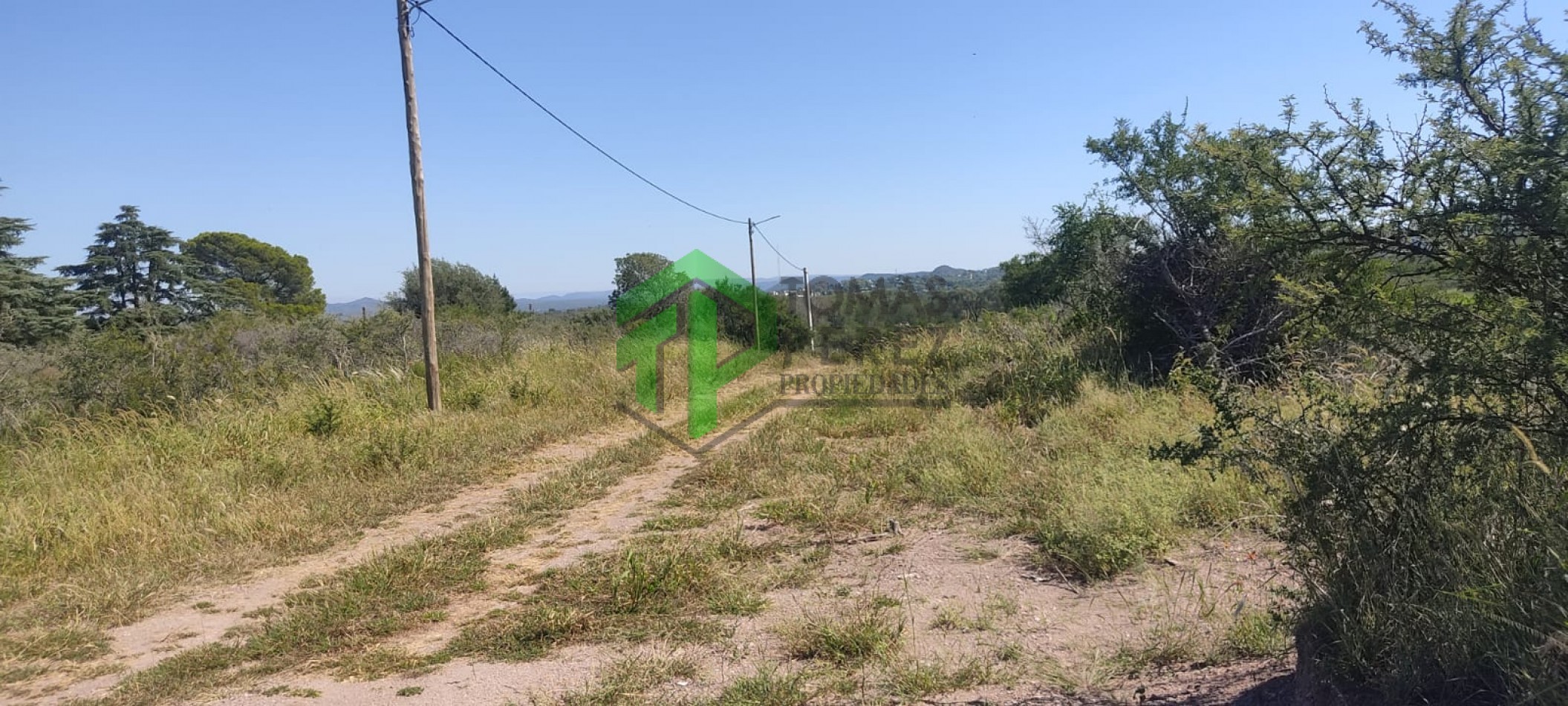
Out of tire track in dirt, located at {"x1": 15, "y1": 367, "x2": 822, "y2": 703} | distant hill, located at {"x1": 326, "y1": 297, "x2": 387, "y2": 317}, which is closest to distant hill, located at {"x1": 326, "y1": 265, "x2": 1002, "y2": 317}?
distant hill, located at {"x1": 326, "y1": 297, "x2": 387, "y2": 317}

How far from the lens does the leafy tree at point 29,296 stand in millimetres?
17375

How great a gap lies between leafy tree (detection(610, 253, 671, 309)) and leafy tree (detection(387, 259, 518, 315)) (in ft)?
10.9

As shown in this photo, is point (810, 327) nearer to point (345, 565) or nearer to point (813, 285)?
point (813, 285)

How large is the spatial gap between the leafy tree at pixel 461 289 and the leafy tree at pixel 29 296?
24.0 feet

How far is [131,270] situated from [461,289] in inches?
397

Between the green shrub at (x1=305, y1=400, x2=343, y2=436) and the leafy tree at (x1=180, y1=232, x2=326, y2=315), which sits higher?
the leafy tree at (x1=180, y1=232, x2=326, y2=315)

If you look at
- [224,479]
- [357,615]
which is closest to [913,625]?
[357,615]

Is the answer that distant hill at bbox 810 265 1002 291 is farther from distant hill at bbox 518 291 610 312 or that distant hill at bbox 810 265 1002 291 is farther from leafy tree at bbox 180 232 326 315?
leafy tree at bbox 180 232 326 315

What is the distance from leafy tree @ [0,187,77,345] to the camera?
17375 mm

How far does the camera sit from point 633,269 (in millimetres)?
23281

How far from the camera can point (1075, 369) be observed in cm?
971

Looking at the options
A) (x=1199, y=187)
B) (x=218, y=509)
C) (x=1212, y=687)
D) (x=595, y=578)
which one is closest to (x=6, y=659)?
(x=218, y=509)

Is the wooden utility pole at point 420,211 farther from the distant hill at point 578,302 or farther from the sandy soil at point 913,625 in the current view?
the distant hill at point 578,302

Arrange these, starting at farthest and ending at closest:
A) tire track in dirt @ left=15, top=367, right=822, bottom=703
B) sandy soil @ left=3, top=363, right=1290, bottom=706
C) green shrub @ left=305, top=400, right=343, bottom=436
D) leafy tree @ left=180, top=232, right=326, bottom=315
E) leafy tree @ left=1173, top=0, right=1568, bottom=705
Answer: leafy tree @ left=180, top=232, right=326, bottom=315 < green shrub @ left=305, top=400, right=343, bottom=436 < tire track in dirt @ left=15, top=367, right=822, bottom=703 < sandy soil @ left=3, top=363, right=1290, bottom=706 < leafy tree @ left=1173, top=0, right=1568, bottom=705
